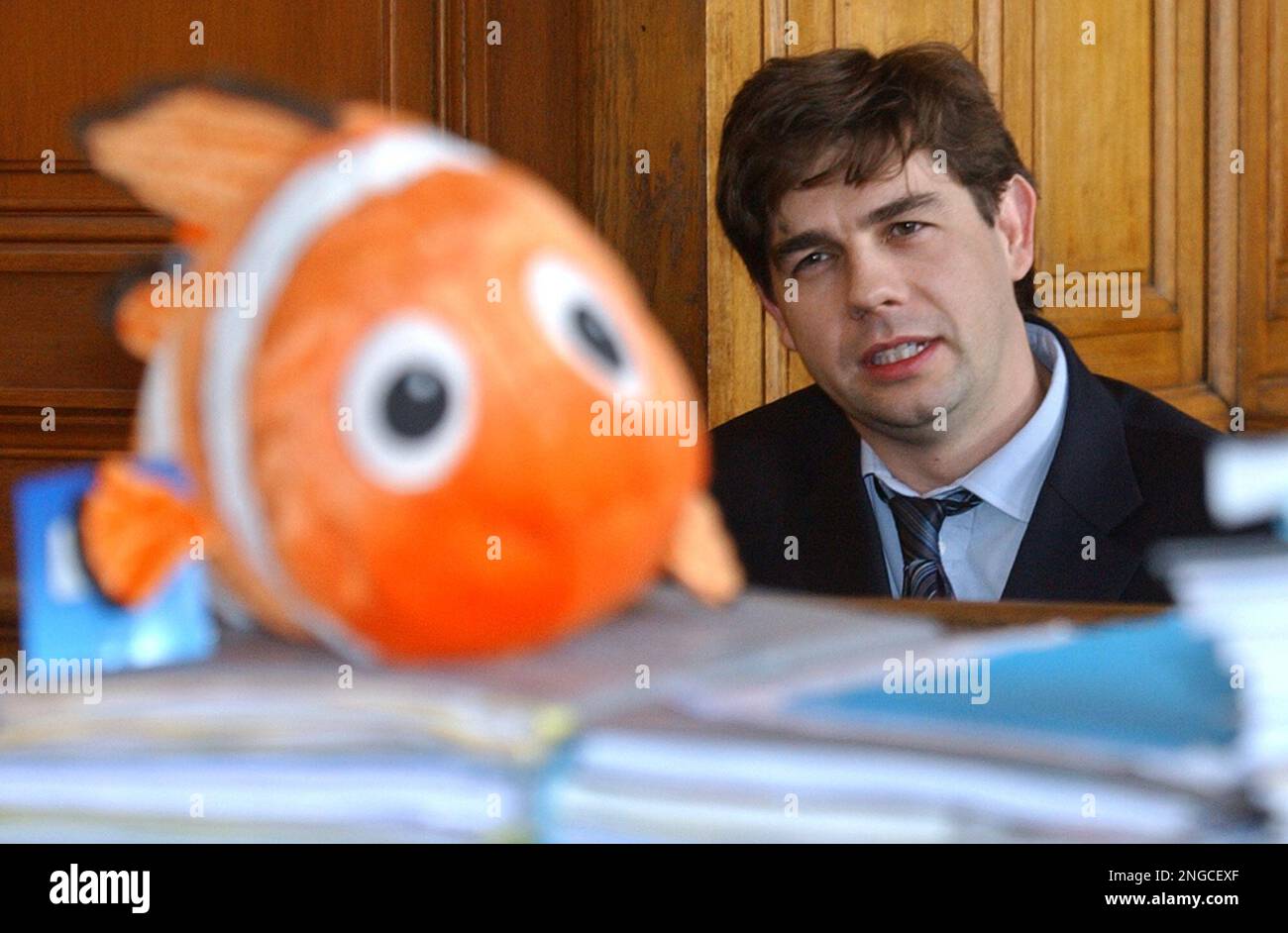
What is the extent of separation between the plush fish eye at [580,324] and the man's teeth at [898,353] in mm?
806

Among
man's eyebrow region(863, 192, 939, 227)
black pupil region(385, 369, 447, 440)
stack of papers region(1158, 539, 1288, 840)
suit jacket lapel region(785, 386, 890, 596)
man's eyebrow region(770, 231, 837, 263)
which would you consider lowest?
suit jacket lapel region(785, 386, 890, 596)

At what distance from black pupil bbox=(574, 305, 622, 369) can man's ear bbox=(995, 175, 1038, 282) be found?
1133mm

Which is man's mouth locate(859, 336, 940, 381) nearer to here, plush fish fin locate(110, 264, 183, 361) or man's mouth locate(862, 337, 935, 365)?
man's mouth locate(862, 337, 935, 365)

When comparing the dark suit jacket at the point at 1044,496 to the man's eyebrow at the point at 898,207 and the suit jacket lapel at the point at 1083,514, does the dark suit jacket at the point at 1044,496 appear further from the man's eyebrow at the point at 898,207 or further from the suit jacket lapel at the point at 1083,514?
the man's eyebrow at the point at 898,207

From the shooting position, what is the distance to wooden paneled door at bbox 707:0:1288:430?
180cm

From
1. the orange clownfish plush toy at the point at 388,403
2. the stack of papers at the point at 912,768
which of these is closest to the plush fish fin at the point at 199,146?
the orange clownfish plush toy at the point at 388,403

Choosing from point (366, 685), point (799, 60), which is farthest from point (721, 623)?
point (799, 60)

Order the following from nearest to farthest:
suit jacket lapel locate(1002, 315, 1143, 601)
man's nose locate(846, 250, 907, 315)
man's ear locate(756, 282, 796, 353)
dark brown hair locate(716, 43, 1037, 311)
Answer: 1. suit jacket lapel locate(1002, 315, 1143, 601)
2. man's nose locate(846, 250, 907, 315)
3. dark brown hair locate(716, 43, 1037, 311)
4. man's ear locate(756, 282, 796, 353)

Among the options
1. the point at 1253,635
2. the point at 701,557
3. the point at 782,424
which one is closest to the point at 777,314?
the point at 782,424

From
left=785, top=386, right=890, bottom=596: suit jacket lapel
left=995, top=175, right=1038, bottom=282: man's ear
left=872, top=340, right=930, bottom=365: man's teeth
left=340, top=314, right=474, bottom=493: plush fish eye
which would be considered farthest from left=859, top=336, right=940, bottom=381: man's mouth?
left=340, top=314, right=474, bottom=493: plush fish eye

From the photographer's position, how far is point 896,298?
1.29 metres

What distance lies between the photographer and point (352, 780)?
400mm
